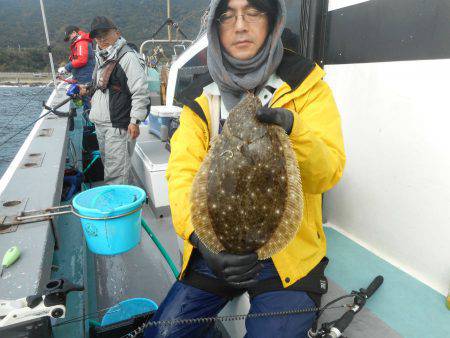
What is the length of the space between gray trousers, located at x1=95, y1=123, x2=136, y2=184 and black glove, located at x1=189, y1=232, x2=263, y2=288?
11.4ft

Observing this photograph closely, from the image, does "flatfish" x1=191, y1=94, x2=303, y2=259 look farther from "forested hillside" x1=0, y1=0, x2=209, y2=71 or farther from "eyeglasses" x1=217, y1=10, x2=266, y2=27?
"forested hillside" x1=0, y1=0, x2=209, y2=71

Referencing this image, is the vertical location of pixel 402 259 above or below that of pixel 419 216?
below

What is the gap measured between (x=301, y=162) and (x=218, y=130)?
2.52 feet

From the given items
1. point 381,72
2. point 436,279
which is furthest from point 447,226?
point 381,72

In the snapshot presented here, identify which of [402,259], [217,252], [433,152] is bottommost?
[402,259]

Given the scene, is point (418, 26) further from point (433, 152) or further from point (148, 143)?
point (148, 143)

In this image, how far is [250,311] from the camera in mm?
1796

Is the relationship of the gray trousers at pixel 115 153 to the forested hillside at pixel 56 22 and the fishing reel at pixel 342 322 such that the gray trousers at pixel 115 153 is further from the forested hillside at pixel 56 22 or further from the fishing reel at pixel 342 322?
the forested hillside at pixel 56 22

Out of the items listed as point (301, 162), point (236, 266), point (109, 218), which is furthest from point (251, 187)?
point (109, 218)

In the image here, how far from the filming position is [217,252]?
4.74 ft

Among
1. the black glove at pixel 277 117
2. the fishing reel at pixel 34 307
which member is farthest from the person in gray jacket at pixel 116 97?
the black glove at pixel 277 117

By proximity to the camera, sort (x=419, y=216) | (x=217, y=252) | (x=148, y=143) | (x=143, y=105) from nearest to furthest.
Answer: (x=217, y=252) < (x=419, y=216) < (x=143, y=105) < (x=148, y=143)

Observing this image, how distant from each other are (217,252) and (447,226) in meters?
1.72

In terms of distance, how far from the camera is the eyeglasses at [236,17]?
74.5 inches
